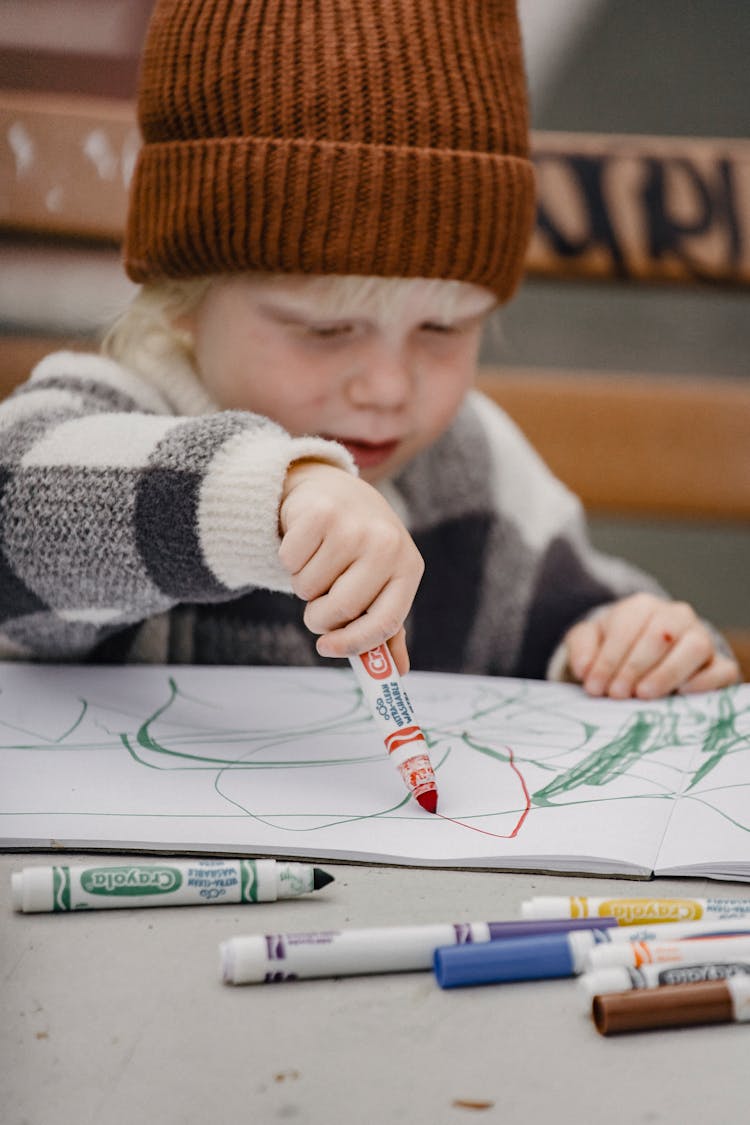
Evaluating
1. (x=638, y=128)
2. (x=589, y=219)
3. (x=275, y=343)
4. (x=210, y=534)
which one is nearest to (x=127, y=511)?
(x=210, y=534)

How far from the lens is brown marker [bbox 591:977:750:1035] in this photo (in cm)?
24

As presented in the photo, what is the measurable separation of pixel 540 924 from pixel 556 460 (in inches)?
27.5

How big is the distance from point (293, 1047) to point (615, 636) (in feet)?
1.22

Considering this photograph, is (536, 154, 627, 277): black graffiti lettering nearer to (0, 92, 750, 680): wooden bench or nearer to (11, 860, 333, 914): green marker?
(0, 92, 750, 680): wooden bench

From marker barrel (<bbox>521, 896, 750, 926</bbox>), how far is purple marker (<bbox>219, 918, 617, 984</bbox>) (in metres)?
0.02

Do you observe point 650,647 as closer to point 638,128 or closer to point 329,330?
point 329,330

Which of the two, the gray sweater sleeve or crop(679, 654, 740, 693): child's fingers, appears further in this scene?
crop(679, 654, 740, 693): child's fingers

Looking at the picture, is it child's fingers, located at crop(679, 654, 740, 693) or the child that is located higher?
the child

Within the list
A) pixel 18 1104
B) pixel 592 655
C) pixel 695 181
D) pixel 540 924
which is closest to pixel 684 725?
pixel 592 655

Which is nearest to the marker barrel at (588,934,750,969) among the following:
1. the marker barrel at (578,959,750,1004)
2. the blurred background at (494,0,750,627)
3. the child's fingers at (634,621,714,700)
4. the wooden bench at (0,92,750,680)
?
the marker barrel at (578,959,750,1004)

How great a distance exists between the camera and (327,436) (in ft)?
1.91

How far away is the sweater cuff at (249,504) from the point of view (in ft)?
1.27

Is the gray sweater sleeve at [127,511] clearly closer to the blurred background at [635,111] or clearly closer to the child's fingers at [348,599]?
the child's fingers at [348,599]

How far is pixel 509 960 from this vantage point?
0.26 m
